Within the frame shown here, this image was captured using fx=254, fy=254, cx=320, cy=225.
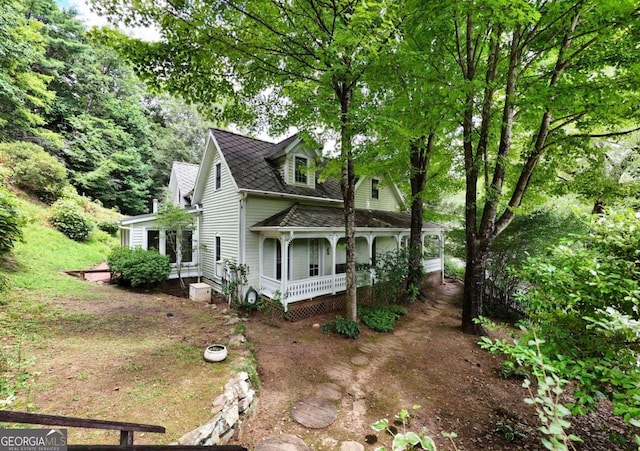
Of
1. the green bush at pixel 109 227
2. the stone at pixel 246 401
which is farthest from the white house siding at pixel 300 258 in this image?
the green bush at pixel 109 227

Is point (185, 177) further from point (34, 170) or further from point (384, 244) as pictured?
point (384, 244)

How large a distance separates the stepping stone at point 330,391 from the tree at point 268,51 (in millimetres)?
3636

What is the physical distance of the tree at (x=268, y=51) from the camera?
4973 mm

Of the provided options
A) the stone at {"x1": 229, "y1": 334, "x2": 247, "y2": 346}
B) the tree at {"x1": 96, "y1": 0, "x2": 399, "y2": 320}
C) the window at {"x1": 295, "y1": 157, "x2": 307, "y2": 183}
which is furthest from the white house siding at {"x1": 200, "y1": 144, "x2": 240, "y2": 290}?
the stone at {"x1": 229, "y1": 334, "x2": 247, "y2": 346}

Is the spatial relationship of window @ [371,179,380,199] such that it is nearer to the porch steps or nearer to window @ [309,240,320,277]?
window @ [309,240,320,277]

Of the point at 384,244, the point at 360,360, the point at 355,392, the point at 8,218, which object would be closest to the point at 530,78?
the point at 360,360

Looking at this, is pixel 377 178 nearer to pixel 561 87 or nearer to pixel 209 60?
pixel 561 87

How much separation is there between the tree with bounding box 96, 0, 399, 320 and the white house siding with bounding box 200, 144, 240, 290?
3807 mm

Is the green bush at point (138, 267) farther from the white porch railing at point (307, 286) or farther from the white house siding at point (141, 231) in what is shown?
the white porch railing at point (307, 286)

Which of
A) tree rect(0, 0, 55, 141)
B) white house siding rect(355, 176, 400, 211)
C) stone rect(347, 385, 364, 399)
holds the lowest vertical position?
stone rect(347, 385, 364, 399)

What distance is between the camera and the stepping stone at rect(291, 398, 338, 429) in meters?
4.22

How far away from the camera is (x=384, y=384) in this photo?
17.6 ft

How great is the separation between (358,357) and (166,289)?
9366 mm

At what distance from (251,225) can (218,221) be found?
246cm
